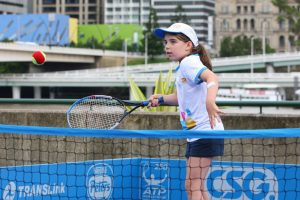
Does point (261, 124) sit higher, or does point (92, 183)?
point (261, 124)

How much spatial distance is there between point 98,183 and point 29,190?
0.71 meters

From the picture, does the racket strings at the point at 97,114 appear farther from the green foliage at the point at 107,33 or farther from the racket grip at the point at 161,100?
the green foliage at the point at 107,33

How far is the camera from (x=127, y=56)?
13275 centimetres

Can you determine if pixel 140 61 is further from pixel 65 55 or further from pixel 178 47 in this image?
pixel 178 47

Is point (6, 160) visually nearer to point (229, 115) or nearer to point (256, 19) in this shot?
point (229, 115)

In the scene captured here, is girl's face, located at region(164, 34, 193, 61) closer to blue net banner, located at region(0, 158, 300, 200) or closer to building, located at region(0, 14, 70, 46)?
blue net banner, located at region(0, 158, 300, 200)

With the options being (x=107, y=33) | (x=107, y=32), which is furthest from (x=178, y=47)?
(x=107, y=32)

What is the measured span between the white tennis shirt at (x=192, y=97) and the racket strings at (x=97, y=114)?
1.23 metres

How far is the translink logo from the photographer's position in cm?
716

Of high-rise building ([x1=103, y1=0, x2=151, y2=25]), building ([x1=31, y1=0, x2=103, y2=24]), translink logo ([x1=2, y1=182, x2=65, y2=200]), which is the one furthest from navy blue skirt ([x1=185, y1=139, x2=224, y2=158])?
building ([x1=31, y1=0, x2=103, y2=24])

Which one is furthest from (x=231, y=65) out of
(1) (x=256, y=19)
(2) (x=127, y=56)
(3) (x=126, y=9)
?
(3) (x=126, y=9)

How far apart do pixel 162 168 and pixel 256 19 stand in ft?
527

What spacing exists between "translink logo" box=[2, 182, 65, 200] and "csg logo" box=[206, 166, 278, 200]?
5.08 ft

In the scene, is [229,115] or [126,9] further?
[126,9]
